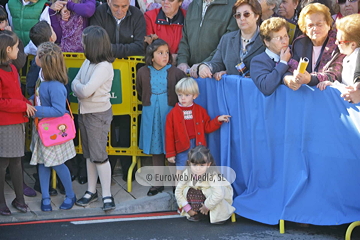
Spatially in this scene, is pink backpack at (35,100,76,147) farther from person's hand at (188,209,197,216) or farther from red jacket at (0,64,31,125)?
person's hand at (188,209,197,216)

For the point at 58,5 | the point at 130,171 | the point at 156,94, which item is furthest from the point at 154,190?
the point at 58,5

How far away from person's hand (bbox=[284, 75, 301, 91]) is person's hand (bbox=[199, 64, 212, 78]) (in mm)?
1186

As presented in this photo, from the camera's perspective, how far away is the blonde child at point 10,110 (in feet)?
20.5

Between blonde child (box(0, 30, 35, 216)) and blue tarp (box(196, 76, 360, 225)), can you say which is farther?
blonde child (box(0, 30, 35, 216))

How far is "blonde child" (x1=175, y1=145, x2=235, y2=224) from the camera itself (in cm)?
627

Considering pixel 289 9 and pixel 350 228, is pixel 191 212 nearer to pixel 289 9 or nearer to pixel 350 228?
pixel 350 228

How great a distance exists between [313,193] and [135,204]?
2092 millimetres

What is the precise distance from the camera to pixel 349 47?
18.7ft

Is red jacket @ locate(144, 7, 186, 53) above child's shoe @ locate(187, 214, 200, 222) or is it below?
above

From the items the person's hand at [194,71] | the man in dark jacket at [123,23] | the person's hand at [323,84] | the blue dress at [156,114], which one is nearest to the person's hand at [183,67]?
the person's hand at [194,71]

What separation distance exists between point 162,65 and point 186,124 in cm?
78

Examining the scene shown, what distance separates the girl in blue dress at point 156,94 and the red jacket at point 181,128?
262mm

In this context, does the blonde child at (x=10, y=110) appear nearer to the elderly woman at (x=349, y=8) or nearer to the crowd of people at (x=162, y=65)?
the crowd of people at (x=162, y=65)

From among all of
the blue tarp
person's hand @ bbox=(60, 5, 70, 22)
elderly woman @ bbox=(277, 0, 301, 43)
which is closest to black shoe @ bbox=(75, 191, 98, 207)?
the blue tarp
